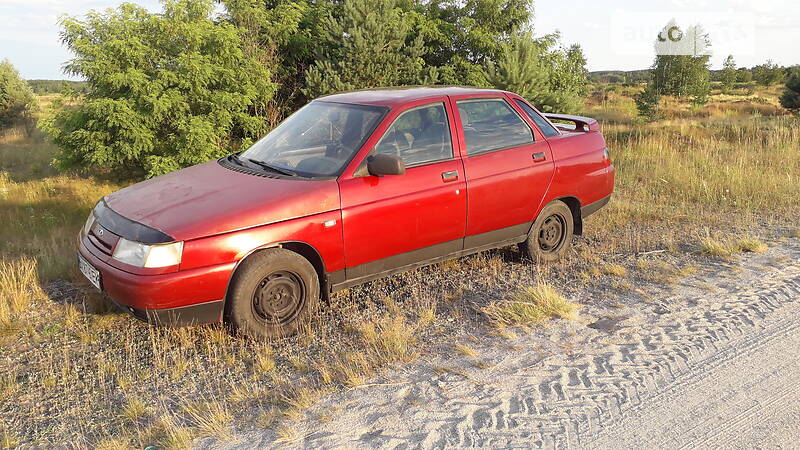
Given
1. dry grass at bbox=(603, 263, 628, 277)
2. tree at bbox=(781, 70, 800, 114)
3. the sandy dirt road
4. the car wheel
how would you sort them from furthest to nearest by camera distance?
tree at bbox=(781, 70, 800, 114) → the car wheel → dry grass at bbox=(603, 263, 628, 277) → the sandy dirt road

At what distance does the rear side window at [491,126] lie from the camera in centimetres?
494

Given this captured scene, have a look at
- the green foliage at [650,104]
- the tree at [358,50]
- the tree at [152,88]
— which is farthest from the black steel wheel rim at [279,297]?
the green foliage at [650,104]

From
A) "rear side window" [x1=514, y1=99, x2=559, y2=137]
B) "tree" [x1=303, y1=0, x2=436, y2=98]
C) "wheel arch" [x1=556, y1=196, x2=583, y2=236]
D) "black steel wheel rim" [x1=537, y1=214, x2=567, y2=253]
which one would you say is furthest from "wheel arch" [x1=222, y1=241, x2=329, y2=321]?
"tree" [x1=303, y1=0, x2=436, y2=98]

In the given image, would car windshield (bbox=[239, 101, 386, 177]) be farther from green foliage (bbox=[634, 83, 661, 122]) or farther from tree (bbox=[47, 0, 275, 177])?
green foliage (bbox=[634, 83, 661, 122])

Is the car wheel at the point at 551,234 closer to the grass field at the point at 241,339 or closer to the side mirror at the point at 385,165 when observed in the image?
the grass field at the point at 241,339

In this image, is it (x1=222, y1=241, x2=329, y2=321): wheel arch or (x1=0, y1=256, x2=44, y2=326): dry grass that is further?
(x1=0, y1=256, x2=44, y2=326): dry grass

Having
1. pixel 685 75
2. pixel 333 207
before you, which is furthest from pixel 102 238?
pixel 685 75

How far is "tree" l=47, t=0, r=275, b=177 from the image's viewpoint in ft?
38.7

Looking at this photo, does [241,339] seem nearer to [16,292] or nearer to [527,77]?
[16,292]

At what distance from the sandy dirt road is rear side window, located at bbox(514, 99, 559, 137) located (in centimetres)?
189

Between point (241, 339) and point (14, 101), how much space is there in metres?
31.8

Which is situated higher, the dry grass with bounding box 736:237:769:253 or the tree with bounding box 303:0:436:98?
the tree with bounding box 303:0:436:98

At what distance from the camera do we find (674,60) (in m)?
36.7

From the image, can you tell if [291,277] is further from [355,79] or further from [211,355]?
[355,79]
